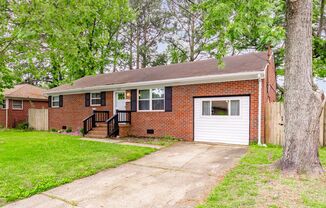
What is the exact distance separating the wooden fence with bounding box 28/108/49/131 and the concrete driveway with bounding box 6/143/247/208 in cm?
1351

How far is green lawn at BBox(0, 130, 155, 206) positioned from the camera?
4969mm

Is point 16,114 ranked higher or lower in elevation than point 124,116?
lower

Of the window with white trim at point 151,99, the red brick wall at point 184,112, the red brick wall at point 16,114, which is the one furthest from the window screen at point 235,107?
the red brick wall at point 16,114

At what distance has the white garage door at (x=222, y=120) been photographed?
9.81 metres

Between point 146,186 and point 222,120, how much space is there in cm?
613

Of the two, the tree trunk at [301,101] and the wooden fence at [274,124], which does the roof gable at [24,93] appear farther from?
the tree trunk at [301,101]

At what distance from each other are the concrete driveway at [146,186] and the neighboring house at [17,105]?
1688 centimetres

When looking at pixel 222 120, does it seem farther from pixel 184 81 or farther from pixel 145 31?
pixel 145 31

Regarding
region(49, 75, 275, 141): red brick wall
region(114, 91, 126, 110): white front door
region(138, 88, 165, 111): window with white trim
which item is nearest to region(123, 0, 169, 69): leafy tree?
region(49, 75, 275, 141): red brick wall

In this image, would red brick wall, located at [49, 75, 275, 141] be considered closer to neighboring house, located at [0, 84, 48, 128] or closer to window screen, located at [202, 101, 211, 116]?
window screen, located at [202, 101, 211, 116]

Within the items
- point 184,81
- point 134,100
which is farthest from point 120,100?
point 184,81

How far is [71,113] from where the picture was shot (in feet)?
54.1

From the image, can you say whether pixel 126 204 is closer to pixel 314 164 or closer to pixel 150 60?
pixel 314 164

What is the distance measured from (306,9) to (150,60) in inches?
863
